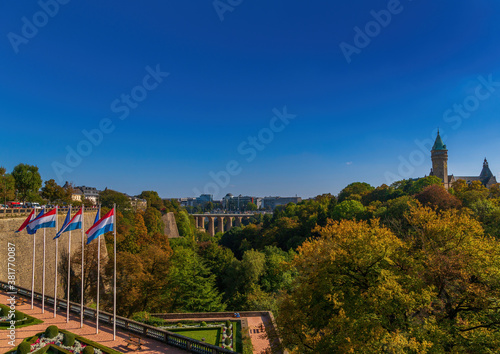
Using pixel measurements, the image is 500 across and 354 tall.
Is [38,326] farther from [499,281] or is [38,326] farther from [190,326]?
[499,281]

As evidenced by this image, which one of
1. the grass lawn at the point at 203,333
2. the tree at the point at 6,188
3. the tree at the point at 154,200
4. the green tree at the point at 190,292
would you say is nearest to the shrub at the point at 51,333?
the grass lawn at the point at 203,333

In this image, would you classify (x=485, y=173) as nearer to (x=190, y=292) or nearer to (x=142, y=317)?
(x=190, y=292)

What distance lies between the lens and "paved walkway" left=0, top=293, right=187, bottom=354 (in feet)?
52.5

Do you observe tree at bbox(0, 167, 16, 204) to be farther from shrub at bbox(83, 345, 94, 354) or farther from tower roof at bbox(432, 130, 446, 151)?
tower roof at bbox(432, 130, 446, 151)

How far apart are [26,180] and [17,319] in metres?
40.2

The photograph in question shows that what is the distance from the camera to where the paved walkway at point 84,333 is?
15992 mm

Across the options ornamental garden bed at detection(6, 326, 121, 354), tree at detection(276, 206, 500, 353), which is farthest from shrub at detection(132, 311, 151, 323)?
tree at detection(276, 206, 500, 353)

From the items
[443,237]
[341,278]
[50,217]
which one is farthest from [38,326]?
[443,237]

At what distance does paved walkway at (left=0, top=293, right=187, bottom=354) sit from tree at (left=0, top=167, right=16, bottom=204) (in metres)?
31.7

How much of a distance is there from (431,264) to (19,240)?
1255 inches

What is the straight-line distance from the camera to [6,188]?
151 ft

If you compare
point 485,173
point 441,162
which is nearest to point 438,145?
point 441,162

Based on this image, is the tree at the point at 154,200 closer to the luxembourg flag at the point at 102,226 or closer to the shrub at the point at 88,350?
the luxembourg flag at the point at 102,226

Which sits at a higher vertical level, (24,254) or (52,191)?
(52,191)
